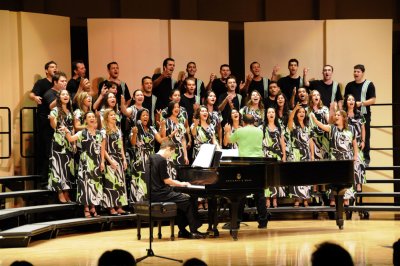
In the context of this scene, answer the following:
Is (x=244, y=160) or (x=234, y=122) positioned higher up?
(x=234, y=122)

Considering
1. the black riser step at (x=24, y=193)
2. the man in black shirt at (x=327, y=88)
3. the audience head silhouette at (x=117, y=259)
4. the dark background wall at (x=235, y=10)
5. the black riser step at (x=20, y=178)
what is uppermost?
the dark background wall at (x=235, y=10)

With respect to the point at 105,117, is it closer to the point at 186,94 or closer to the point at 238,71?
the point at 186,94

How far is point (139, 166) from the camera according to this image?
10055 millimetres

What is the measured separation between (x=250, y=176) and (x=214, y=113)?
7.59ft

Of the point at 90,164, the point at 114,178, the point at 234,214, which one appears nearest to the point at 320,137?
the point at 234,214

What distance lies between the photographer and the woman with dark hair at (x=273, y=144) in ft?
34.5

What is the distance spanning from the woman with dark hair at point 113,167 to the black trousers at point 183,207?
1208 millimetres

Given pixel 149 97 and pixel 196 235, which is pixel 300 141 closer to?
pixel 149 97

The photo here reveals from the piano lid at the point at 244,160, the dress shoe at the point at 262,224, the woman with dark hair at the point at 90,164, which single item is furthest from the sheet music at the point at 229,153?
the woman with dark hair at the point at 90,164

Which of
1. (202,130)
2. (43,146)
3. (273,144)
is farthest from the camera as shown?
(273,144)

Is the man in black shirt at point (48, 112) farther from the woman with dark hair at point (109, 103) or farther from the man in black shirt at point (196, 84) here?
the man in black shirt at point (196, 84)

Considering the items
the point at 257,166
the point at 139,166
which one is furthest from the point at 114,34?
the point at 257,166

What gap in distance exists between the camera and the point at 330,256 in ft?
9.20

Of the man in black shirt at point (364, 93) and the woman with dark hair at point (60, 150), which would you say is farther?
the man in black shirt at point (364, 93)
